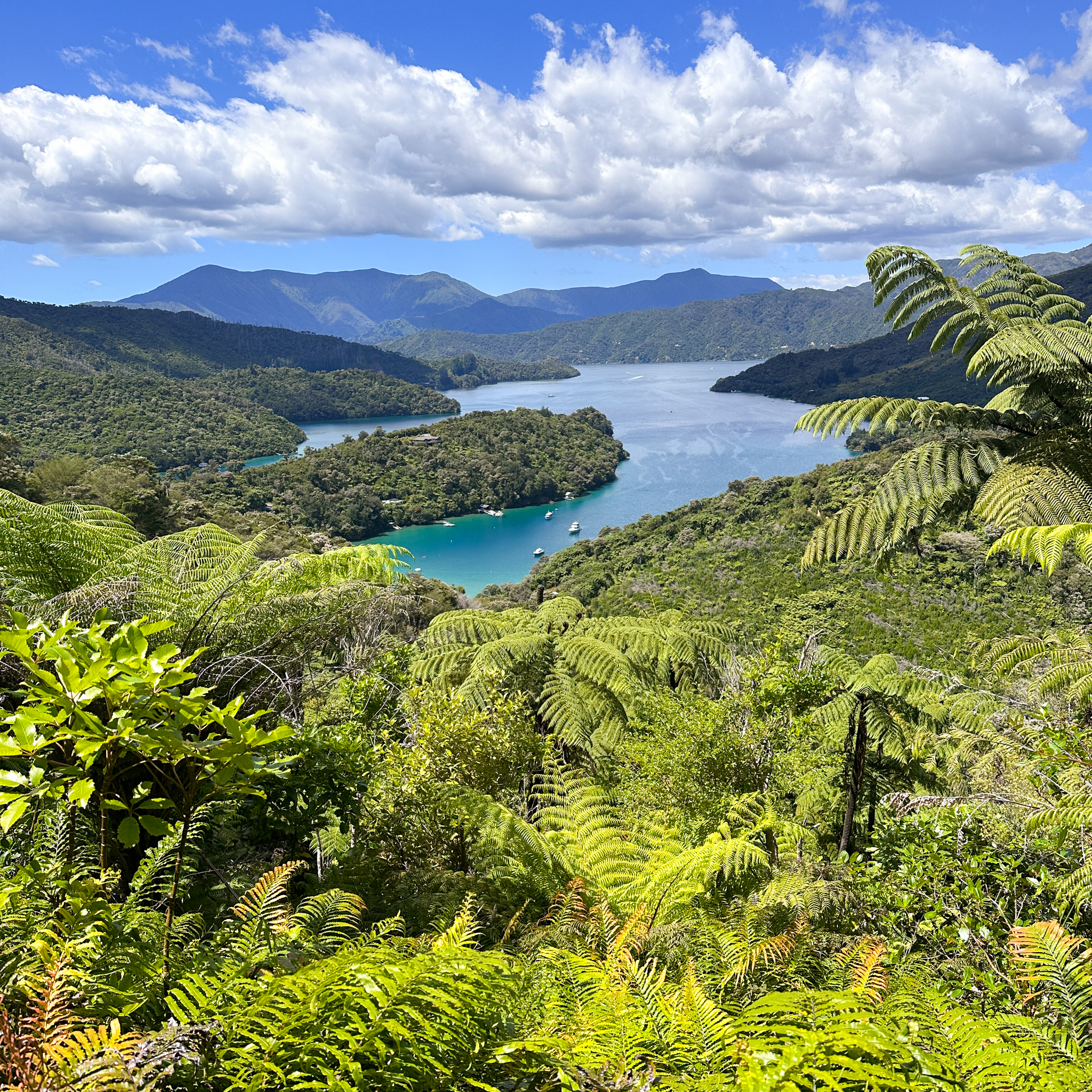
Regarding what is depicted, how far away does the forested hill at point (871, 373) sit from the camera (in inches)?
3297

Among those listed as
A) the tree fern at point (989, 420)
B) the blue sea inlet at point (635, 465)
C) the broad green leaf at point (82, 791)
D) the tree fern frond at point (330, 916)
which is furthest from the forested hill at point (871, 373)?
the broad green leaf at point (82, 791)

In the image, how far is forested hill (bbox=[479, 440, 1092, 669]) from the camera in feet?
81.1

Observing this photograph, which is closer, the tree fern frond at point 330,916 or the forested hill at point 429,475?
the tree fern frond at point 330,916

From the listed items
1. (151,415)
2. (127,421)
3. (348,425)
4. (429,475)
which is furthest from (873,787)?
(348,425)

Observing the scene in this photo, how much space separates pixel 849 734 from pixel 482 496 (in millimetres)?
70173

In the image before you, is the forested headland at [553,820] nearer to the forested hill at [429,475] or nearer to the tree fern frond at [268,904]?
the tree fern frond at [268,904]

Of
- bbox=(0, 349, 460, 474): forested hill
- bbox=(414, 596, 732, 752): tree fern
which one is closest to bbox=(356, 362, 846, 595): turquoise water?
bbox=(0, 349, 460, 474): forested hill

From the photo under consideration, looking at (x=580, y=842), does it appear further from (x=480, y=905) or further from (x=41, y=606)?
(x=41, y=606)

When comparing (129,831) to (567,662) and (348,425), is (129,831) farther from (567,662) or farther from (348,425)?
(348,425)

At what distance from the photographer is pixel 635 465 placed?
84312 mm

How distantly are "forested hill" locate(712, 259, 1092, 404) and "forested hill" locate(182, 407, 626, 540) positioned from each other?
121 feet

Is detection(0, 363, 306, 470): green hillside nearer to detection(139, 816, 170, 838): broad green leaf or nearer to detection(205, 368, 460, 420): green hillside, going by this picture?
detection(205, 368, 460, 420): green hillside

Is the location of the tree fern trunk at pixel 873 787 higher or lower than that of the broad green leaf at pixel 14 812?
lower

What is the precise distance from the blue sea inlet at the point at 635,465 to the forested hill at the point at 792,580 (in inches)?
325
